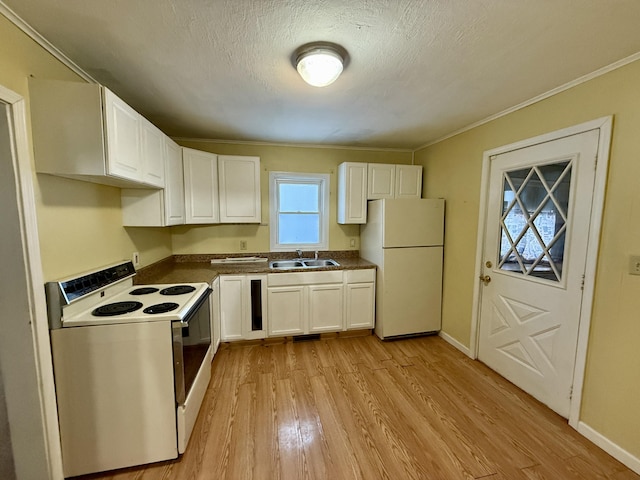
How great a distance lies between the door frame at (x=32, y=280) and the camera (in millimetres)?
1215

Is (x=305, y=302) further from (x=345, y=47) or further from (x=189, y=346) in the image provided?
(x=345, y=47)

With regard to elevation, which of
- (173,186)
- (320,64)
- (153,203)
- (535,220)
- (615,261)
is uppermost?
(320,64)

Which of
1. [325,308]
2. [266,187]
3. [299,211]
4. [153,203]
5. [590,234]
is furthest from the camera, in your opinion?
[299,211]

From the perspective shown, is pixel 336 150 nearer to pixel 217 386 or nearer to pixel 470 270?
pixel 470 270

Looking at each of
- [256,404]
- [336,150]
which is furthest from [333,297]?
[336,150]

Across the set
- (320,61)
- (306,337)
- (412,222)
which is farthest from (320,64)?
(306,337)

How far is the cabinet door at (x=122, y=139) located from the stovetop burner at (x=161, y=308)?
81 centimetres

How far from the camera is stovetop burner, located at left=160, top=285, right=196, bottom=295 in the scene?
1973mm

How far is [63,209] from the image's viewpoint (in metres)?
1.52

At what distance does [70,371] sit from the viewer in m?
1.44

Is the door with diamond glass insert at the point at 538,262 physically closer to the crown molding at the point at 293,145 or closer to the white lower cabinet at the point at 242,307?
the crown molding at the point at 293,145

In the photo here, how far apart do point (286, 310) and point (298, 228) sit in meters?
1.12

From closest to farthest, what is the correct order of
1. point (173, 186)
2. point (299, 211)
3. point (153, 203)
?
point (153, 203)
point (173, 186)
point (299, 211)

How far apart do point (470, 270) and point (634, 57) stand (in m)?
1.84
